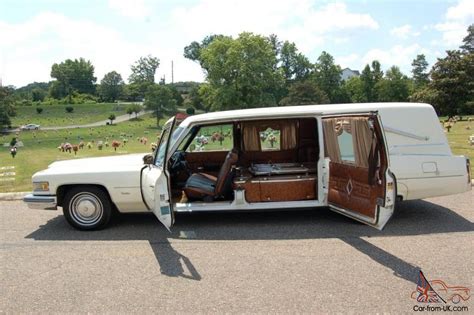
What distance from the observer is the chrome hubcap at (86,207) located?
5.92 meters

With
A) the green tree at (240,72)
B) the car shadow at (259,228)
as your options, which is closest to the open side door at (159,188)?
the car shadow at (259,228)

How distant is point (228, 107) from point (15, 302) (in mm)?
57335

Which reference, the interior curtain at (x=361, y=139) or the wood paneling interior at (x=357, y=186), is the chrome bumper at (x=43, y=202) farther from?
the interior curtain at (x=361, y=139)

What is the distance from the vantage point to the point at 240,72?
2384 inches

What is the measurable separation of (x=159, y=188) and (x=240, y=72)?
186ft

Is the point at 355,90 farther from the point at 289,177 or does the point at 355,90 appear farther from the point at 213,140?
the point at 289,177

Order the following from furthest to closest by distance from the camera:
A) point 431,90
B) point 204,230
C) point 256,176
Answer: point 431,90
point 256,176
point 204,230

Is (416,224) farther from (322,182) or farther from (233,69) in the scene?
(233,69)

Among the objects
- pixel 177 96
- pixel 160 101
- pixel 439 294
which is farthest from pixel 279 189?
pixel 177 96

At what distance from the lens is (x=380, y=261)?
455cm

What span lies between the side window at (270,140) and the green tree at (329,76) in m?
80.5

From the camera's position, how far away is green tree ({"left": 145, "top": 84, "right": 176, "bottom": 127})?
63812mm

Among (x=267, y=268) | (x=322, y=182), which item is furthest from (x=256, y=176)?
(x=267, y=268)

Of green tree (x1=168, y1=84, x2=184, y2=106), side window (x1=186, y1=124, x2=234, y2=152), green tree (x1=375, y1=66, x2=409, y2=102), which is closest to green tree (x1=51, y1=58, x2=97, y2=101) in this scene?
green tree (x1=168, y1=84, x2=184, y2=106)
